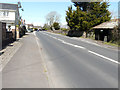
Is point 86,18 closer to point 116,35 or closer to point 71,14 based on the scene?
point 71,14

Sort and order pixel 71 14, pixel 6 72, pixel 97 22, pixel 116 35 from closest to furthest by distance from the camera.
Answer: pixel 6 72, pixel 116 35, pixel 97 22, pixel 71 14

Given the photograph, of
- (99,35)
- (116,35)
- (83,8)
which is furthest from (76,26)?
(116,35)

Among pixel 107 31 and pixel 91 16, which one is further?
pixel 91 16

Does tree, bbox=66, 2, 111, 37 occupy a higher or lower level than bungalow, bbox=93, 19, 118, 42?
higher

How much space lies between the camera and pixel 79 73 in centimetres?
680

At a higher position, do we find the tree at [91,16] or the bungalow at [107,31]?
the tree at [91,16]

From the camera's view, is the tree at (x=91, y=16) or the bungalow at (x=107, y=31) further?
the tree at (x=91, y=16)

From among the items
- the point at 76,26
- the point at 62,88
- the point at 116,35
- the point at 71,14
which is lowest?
the point at 62,88

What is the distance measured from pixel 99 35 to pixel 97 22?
7133 millimetres

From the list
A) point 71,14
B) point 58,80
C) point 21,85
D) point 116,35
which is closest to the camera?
point 21,85

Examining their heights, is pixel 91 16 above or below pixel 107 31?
above

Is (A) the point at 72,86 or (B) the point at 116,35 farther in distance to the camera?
(B) the point at 116,35

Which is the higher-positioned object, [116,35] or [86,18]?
[86,18]

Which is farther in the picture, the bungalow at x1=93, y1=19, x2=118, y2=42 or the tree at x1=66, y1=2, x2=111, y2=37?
the tree at x1=66, y1=2, x2=111, y2=37
